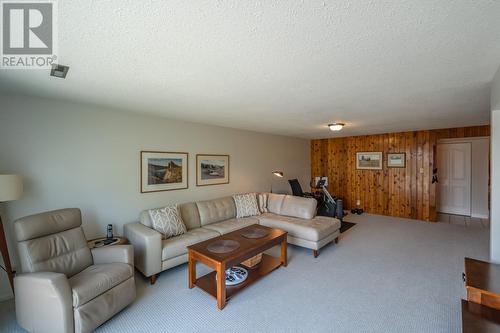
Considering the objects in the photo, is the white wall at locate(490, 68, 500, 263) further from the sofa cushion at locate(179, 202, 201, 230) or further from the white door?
the white door

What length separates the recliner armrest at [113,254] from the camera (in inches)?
97.3

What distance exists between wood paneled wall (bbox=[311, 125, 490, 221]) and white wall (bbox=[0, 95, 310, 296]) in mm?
4373

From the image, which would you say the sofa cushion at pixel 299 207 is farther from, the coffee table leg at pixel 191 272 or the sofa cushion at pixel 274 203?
the coffee table leg at pixel 191 272

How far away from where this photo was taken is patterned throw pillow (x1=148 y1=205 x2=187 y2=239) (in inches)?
126

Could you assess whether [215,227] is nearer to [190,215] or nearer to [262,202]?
[190,215]

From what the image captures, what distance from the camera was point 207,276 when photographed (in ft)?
9.52

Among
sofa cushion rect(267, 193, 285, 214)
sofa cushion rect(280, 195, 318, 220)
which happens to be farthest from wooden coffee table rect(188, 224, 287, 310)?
sofa cushion rect(267, 193, 285, 214)

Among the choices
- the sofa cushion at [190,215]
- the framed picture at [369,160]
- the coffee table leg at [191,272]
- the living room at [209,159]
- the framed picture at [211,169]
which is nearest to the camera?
the living room at [209,159]

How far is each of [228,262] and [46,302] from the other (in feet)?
5.19

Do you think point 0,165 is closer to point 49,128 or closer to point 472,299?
point 49,128

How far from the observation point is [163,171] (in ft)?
12.7

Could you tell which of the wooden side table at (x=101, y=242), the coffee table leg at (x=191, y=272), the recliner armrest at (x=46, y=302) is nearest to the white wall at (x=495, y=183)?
the coffee table leg at (x=191, y=272)

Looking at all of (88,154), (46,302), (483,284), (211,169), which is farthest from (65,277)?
(483,284)

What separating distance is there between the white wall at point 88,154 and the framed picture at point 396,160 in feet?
16.0
